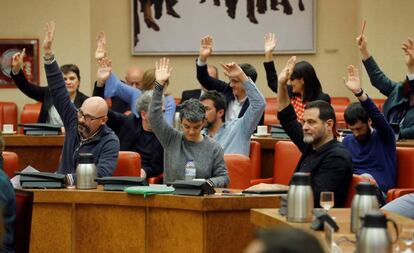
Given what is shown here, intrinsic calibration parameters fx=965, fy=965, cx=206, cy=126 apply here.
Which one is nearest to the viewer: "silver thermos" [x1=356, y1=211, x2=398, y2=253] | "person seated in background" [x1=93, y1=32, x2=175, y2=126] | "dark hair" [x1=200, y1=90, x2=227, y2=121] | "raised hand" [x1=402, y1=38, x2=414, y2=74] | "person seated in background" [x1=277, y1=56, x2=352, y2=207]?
"silver thermos" [x1=356, y1=211, x2=398, y2=253]

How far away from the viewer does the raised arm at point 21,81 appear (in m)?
8.53

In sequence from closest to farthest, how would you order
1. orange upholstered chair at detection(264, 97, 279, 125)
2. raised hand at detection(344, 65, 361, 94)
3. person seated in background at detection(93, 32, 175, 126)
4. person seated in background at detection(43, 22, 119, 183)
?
person seated in background at detection(43, 22, 119, 183) < raised hand at detection(344, 65, 361, 94) < person seated in background at detection(93, 32, 175, 126) < orange upholstered chair at detection(264, 97, 279, 125)

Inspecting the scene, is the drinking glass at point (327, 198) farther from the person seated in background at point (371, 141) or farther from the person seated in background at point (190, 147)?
the person seated in background at point (371, 141)

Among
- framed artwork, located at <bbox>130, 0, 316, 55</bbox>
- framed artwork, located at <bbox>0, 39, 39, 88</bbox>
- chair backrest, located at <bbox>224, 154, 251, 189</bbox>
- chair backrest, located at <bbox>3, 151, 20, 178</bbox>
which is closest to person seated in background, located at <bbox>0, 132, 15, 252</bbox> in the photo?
chair backrest, located at <bbox>3, 151, 20, 178</bbox>

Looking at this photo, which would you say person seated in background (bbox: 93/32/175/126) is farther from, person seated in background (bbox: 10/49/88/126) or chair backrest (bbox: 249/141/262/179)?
chair backrest (bbox: 249/141/262/179)

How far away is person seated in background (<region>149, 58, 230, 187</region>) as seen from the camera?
614 cm

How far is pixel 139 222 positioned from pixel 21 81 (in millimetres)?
3373

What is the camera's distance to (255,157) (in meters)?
7.65

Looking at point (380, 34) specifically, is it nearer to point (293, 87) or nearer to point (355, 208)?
point (293, 87)

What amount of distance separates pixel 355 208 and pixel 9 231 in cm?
164

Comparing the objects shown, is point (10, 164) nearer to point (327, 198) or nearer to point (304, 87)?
point (304, 87)

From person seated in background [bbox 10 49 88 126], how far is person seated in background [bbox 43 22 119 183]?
5.79 ft

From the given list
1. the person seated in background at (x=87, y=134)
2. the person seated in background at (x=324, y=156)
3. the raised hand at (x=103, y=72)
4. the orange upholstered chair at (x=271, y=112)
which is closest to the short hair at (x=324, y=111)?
the person seated in background at (x=324, y=156)

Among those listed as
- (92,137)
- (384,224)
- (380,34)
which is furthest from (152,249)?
(380,34)
